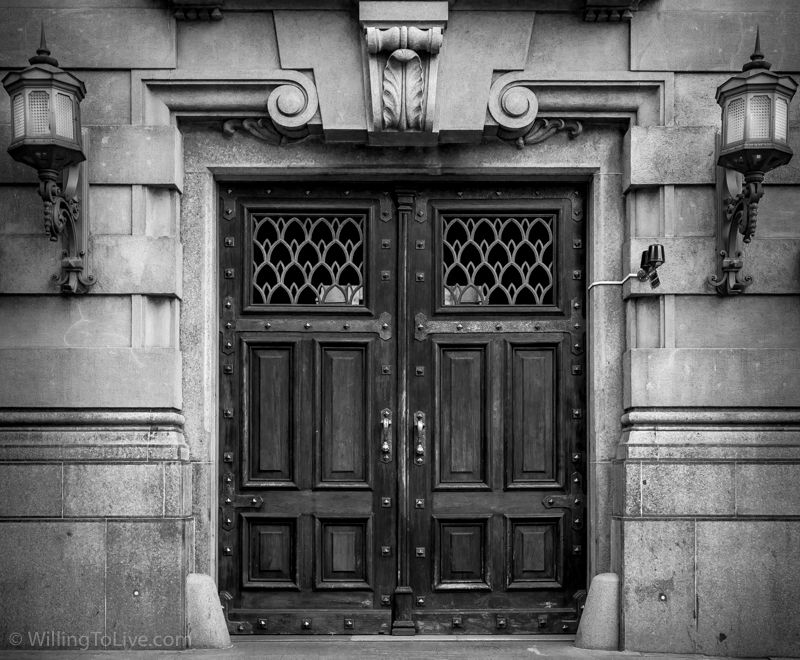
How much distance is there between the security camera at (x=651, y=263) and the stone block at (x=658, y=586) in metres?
1.85

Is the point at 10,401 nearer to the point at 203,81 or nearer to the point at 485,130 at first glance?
the point at 203,81

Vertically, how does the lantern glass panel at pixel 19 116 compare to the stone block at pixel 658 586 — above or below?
above

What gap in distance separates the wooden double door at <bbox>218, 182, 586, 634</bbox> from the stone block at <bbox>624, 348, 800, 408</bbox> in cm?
84

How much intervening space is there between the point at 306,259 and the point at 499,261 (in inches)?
63.4

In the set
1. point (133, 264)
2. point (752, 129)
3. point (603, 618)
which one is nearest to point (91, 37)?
point (133, 264)

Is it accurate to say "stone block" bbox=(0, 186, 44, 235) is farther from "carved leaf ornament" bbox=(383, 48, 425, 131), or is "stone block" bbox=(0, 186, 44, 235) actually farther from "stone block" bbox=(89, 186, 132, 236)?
"carved leaf ornament" bbox=(383, 48, 425, 131)

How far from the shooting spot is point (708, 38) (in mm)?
8711

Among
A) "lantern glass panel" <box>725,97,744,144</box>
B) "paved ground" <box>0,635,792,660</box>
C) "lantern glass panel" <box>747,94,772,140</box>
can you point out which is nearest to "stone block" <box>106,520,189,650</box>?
"paved ground" <box>0,635,792,660</box>

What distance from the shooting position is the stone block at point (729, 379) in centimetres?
849

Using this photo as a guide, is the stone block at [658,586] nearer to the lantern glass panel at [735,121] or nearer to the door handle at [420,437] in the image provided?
the door handle at [420,437]

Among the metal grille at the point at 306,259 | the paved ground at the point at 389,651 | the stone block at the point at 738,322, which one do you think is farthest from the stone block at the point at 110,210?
the stone block at the point at 738,322

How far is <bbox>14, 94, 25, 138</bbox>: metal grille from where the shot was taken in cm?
788

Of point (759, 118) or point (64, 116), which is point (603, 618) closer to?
point (759, 118)

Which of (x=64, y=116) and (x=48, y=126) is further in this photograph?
(x=64, y=116)
